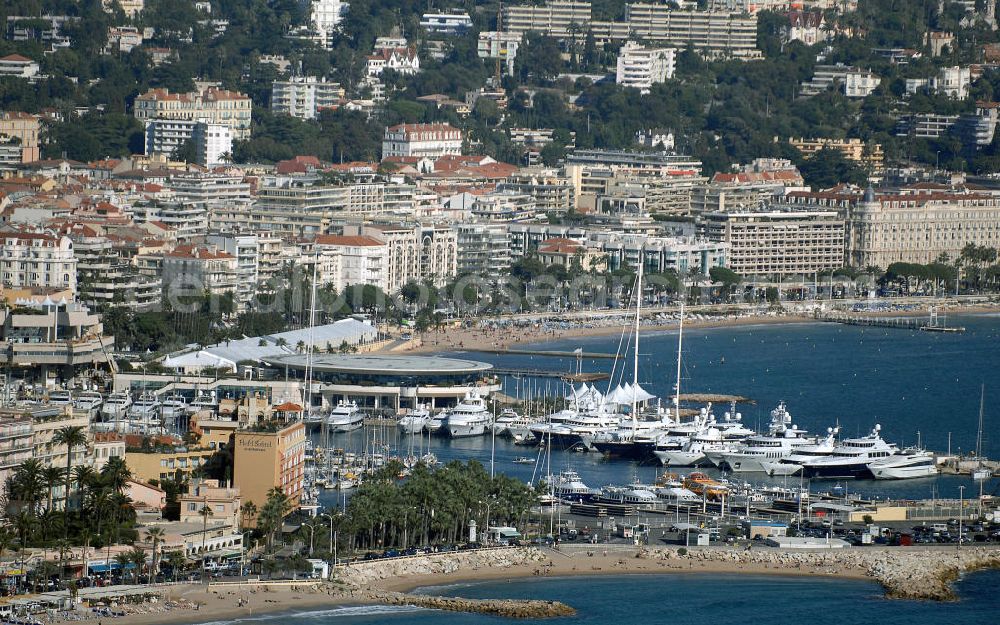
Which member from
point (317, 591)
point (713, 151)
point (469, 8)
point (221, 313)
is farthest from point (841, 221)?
point (317, 591)

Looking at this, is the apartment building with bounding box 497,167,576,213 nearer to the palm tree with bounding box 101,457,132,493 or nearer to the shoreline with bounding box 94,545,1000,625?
the shoreline with bounding box 94,545,1000,625

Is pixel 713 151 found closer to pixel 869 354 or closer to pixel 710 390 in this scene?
pixel 869 354

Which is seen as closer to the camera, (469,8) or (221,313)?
(221,313)

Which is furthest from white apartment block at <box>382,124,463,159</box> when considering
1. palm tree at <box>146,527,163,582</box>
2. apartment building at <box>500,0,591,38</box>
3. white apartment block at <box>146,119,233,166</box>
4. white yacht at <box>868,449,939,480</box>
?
palm tree at <box>146,527,163,582</box>

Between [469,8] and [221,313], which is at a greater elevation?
[469,8]

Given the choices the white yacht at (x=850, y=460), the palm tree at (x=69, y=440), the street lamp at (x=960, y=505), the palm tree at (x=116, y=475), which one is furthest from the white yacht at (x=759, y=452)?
the palm tree at (x=116, y=475)

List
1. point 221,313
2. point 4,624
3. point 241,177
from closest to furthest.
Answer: point 4,624 → point 221,313 → point 241,177

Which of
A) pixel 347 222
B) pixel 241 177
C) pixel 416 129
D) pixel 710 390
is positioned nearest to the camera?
pixel 710 390
